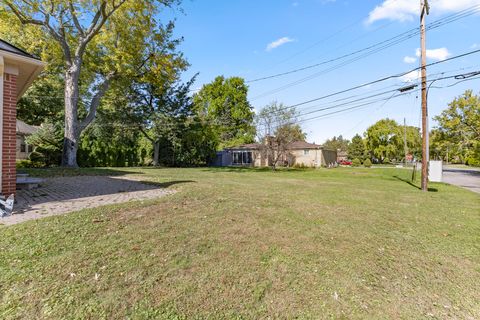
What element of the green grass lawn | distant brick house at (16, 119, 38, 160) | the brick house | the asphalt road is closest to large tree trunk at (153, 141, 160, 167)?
distant brick house at (16, 119, 38, 160)

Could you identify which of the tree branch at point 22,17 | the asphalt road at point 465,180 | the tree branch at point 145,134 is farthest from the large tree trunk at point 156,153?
the asphalt road at point 465,180

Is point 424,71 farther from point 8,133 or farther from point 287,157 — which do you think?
point 287,157

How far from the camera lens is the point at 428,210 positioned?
24.1 ft

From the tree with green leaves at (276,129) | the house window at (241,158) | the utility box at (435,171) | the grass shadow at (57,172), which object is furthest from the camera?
the house window at (241,158)

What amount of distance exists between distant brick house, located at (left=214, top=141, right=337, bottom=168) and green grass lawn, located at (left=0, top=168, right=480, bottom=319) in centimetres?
2778

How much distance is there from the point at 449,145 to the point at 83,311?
37.1m

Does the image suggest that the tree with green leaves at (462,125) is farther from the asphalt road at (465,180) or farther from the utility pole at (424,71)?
the utility pole at (424,71)

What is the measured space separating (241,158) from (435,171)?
22.0 meters

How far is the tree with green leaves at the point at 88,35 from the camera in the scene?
46.4 ft

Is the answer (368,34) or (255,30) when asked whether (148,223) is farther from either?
(255,30)

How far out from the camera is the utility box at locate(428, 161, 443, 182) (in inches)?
653

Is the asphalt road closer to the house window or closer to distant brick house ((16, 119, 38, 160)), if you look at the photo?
the house window

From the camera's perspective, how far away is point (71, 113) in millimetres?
15047

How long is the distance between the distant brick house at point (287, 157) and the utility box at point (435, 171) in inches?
639
